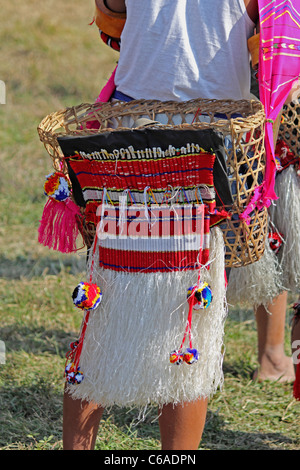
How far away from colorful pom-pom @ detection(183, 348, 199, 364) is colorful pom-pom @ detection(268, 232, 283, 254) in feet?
2.50

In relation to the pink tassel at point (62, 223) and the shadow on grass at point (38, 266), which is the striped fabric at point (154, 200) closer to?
the pink tassel at point (62, 223)

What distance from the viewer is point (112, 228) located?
64.3 inches

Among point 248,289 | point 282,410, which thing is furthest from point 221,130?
point 282,410

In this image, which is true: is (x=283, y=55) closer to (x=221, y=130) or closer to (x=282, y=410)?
(x=221, y=130)

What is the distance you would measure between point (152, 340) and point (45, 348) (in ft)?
4.47

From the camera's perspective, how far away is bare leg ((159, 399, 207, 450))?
162cm

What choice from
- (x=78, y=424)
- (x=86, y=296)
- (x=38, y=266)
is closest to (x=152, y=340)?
(x=86, y=296)

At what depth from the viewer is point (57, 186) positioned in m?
1.75

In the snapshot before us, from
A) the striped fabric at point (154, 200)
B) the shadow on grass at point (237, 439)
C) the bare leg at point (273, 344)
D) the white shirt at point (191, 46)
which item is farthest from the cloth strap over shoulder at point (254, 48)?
the shadow on grass at point (237, 439)

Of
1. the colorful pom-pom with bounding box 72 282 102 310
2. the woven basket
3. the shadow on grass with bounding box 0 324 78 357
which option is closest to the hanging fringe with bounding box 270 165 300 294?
the woven basket

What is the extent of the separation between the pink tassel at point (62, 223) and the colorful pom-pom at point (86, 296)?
23cm

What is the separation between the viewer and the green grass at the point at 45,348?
229 centimetres

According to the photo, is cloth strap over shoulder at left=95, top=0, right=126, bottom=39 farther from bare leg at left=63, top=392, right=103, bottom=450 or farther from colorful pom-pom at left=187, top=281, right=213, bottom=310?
bare leg at left=63, top=392, right=103, bottom=450
